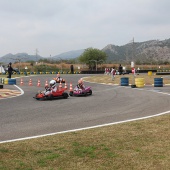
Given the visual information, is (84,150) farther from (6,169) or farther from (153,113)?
(153,113)

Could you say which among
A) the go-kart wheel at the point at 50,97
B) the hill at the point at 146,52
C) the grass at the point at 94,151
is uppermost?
the hill at the point at 146,52

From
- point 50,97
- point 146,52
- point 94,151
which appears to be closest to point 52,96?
point 50,97

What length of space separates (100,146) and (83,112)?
4.70 m

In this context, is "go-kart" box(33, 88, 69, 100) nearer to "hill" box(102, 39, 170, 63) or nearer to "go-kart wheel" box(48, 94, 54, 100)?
"go-kart wheel" box(48, 94, 54, 100)

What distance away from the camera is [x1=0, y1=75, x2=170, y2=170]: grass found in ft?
16.5

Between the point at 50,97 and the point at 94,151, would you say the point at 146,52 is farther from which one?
the point at 94,151

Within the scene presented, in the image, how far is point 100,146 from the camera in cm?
618

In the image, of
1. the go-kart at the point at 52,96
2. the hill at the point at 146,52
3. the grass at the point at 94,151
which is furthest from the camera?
the hill at the point at 146,52

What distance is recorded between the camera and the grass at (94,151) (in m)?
5.04

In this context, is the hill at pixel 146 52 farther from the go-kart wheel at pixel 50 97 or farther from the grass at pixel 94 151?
the grass at pixel 94 151

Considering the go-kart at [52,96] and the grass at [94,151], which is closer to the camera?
the grass at [94,151]

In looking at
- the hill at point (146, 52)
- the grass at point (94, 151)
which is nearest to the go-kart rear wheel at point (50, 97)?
the grass at point (94, 151)

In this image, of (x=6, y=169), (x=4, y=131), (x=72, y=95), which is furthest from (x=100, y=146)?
(x=72, y=95)

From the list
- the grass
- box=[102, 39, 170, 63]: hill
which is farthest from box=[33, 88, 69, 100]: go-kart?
box=[102, 39, 170, 63]: hill
